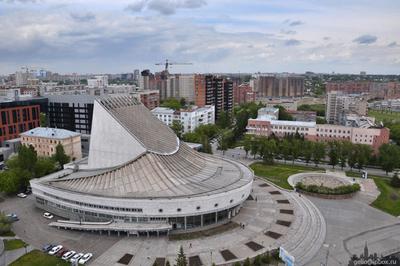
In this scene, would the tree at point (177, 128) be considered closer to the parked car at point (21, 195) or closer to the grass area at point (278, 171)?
the grass area at point (278, 171)

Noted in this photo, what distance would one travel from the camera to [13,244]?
41.3 metres

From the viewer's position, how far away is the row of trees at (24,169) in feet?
185

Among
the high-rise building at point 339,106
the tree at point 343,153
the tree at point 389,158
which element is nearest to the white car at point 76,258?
the tree at point 343,153

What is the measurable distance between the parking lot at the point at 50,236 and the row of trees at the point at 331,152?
4873cm

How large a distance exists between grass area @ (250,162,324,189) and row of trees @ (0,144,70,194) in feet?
145

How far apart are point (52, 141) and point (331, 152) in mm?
66965

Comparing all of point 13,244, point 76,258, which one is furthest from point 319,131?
point 13,244

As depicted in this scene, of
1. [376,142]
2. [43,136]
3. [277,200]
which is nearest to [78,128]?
[43,136]

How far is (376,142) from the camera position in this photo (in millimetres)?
90688

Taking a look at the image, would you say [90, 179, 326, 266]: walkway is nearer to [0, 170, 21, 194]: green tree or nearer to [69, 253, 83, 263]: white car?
[69, 253, 83, 263]: white car

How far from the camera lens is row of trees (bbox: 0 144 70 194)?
5625cm

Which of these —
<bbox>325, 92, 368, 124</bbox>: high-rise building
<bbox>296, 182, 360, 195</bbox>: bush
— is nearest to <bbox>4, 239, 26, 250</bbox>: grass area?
<bbox>296, 182, 360, 195</bbox>: bush

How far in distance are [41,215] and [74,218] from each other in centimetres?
607

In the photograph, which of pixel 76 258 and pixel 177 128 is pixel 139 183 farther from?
pixel 177 128
